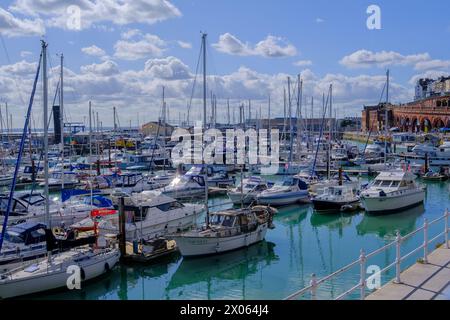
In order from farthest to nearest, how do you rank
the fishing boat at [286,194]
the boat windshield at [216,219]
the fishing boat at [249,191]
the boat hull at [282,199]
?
the fishing boat at [249,191]
the fishing boat at [286,194]
the boat hull at [282,199]
the boat windshield at [216,219]

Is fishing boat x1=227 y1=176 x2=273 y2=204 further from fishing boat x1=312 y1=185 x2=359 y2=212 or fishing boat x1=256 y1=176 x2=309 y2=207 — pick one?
fishing boat x1=312 y1=185 x2=359 y2=212

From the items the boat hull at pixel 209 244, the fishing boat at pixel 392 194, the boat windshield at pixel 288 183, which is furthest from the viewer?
the boat windshield at pixel 288 183

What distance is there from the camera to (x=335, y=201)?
36.4m

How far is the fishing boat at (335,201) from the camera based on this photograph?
36.5 metres

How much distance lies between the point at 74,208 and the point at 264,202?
14700mm

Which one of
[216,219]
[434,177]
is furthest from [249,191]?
[434,177]

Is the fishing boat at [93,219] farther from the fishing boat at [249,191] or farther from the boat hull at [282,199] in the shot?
the boat hull at [282,199]

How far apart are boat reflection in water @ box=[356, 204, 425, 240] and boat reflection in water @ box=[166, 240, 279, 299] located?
27.4 ft

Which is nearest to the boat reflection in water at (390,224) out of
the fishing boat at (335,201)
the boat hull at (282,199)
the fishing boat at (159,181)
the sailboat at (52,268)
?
the fishing boat at (335,201)

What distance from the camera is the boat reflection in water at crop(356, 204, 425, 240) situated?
30580 millimetres

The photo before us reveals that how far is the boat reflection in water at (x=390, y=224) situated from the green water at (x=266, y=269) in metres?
0.06

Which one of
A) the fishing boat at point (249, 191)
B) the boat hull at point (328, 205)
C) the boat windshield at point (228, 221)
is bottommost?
the boat hull at point (328, 205)

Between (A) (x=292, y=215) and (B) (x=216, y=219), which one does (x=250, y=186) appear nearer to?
(A) (x=292, y=215)

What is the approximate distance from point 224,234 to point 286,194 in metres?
15.6
